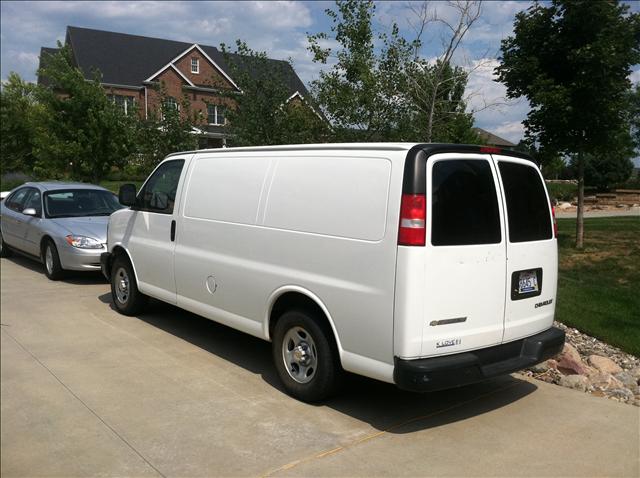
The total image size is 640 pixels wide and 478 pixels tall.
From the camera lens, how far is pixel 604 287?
27.8ft

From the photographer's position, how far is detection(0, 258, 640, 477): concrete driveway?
12.0 feet

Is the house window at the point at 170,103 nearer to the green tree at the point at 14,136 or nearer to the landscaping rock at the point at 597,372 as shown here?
the landscaping rock at the point at 597,372

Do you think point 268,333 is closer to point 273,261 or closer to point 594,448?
point 273,261

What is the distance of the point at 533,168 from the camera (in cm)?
487

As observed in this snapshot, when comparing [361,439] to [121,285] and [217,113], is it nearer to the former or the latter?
[121,285]

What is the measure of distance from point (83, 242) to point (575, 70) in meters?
8.37

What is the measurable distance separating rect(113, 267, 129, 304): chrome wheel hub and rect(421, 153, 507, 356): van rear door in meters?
4.58

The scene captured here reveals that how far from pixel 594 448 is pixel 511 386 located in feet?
4.11

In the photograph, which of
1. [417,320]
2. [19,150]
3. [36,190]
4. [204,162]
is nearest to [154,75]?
[19,150]

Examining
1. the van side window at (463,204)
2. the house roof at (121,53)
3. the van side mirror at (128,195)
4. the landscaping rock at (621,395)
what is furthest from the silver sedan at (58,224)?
the house roof at (121,53)

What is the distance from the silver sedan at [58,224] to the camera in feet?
29.1

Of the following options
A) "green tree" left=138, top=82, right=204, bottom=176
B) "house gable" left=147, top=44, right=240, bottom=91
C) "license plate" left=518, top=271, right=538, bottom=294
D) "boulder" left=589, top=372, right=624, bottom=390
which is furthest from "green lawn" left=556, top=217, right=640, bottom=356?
"house gable" left=147, top=44, right=240, bottom=91

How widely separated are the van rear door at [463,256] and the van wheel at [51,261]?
22.4 feet

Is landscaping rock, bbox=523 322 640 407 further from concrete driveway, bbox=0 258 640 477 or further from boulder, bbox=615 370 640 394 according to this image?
concrete driveway, bbox=0 258 640 477
